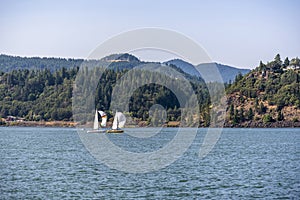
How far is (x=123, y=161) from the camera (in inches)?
2889

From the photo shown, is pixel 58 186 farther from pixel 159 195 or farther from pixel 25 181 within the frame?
pixel 159 195

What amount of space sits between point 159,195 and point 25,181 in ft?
47.1

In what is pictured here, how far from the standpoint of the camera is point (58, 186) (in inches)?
2009

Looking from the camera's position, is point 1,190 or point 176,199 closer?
point 176,199

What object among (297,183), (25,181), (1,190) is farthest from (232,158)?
(1,190)

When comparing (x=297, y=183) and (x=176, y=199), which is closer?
(x=176, y=199)

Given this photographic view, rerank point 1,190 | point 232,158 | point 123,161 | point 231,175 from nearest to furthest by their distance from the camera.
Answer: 1. point 1,190
2. point 231,175
3. point 123,161
4. point 232,158

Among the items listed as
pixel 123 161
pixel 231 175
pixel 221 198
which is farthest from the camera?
pixel 123 161

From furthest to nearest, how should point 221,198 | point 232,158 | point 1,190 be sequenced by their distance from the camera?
point 232,158, point 1,190, point 221,198

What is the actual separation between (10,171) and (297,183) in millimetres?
29625

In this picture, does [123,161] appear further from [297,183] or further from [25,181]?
[297,183]

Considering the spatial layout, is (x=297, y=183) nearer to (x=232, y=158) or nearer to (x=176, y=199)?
(x=176, y=199)

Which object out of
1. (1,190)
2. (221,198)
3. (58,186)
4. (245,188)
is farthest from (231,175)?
(1,190)

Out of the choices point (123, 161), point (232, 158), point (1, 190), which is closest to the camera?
point (1, 190)
